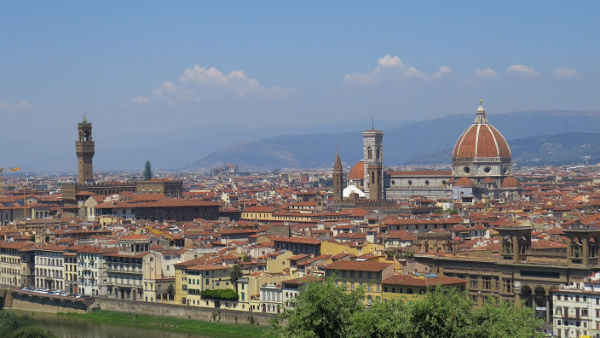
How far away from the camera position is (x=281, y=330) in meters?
39.4

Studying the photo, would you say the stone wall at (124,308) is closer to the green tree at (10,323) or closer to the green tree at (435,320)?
the green tree at (10,323)

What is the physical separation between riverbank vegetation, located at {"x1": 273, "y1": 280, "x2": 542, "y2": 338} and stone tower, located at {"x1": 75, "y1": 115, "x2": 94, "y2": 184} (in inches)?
3634

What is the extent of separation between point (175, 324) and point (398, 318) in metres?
24.3

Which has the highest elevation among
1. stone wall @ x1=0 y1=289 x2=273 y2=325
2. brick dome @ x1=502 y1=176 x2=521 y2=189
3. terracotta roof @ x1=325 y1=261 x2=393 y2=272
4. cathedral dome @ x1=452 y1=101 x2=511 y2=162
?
cathedral dome @ x1=452 y1=101 x2=511 y2=162

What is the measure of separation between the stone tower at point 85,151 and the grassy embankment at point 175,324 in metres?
65.7

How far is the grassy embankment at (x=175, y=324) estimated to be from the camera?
5525 centimetres

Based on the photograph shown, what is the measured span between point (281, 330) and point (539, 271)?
611 inches

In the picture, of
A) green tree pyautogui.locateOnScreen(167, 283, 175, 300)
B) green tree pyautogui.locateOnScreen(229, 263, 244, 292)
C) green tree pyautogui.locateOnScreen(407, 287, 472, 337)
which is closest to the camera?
green tree pyautogui.locateOnScreen(407, 287, 472, 337)

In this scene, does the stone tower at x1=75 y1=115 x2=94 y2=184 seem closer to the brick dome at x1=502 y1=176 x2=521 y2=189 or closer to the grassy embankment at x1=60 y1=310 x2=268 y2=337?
the brick dome at x1=502 y1=176 x2=521 y2=189

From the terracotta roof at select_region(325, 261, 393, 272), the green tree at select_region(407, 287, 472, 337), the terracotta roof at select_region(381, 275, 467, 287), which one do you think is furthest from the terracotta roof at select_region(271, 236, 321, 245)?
the green tree at select_region(407, 287, 472, 337)

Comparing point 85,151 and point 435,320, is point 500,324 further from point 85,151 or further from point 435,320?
point 85,151

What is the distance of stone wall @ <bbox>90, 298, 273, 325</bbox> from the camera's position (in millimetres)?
56281

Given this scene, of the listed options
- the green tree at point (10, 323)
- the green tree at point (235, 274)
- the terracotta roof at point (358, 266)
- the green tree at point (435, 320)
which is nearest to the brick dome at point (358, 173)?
the green tree at point (235, 274)

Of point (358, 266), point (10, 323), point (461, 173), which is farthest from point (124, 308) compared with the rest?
point (461, 173)
